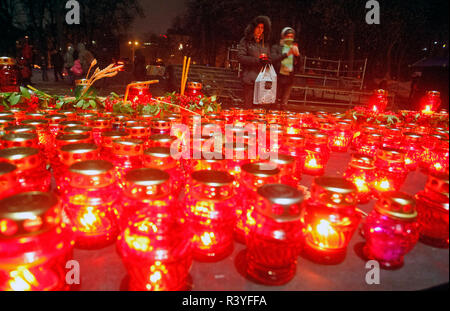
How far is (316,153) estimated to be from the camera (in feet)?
8.46

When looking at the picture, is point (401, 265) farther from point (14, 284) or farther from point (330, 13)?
point (330, 13)

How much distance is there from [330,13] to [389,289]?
16.2m

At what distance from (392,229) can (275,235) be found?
1.96 ft

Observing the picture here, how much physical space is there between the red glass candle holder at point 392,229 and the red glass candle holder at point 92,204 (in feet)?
4.25

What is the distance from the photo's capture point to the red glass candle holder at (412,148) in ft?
7.60

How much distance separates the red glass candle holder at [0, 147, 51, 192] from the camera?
4.49 ft

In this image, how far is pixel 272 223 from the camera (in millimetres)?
1148

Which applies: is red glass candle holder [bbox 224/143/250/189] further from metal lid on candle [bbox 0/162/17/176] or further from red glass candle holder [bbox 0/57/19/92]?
red glass candle holder [bbox 0/57/19/92]

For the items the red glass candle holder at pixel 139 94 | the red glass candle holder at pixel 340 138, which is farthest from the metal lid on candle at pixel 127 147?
the red glass candle holder at pixel 340 138

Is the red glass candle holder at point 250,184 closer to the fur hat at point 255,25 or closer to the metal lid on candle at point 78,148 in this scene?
the metal lid on candle at point 78,148

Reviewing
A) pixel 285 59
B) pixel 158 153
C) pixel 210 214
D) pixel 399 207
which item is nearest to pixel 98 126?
pixel 158 153

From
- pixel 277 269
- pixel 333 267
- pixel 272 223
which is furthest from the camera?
pixel 333 267

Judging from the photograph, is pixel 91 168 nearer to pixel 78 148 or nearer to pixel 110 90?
pixel 78 148

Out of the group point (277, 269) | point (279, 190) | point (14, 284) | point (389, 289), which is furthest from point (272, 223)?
point (14, 284)
